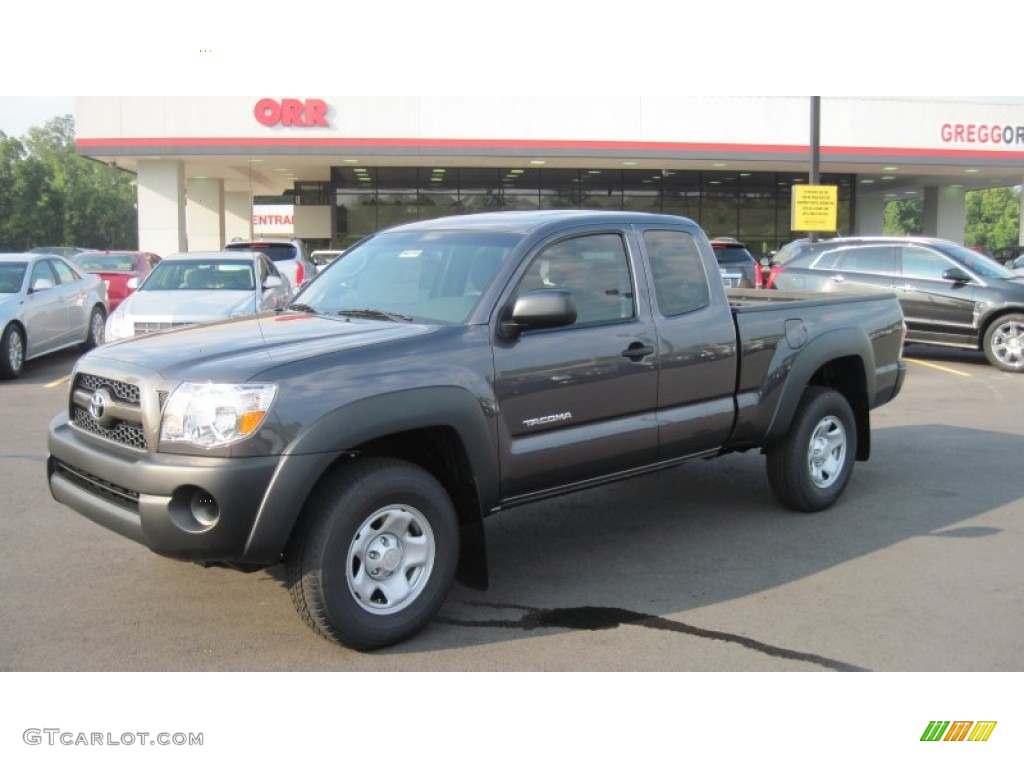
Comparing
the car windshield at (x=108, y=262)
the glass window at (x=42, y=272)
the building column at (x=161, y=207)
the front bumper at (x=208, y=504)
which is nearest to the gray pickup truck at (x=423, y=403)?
the front bumper at (x=208, y=504)

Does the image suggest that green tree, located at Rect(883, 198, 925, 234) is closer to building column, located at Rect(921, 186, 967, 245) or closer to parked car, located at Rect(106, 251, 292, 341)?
building column, located at Rect(921, 186, 967, 245)

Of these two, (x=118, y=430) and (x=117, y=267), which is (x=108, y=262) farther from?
(x=118, y=430)

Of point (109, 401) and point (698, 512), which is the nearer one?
point (109, 401)

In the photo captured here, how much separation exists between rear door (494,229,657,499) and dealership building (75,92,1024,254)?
65.1 feet

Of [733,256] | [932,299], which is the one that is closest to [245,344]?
[932,299]

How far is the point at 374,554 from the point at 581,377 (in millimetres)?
1394

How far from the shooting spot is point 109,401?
14.0 feet

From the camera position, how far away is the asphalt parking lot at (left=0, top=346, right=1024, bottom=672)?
4.18 meters

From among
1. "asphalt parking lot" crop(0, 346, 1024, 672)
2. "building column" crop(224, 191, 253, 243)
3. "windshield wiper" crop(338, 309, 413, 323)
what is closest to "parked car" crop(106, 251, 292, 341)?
"asphalt parking lot" crop(0, 346, 1024, 672)

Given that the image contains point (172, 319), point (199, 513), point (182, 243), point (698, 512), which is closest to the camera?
point (199, 513)

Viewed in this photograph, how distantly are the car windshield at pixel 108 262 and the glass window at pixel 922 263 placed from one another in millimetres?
13616

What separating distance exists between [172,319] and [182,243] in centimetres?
1910

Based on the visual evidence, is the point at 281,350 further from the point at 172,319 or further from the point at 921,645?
the point at 172,319
